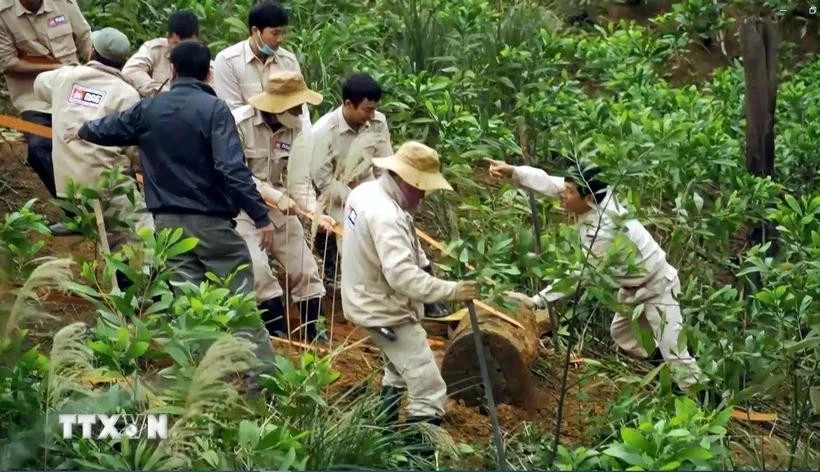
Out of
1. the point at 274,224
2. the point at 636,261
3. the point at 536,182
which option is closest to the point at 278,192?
the point at 274,224

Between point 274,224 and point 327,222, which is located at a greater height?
point 327,222

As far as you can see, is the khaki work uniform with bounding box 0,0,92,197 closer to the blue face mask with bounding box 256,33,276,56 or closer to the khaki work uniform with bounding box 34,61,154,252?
the khaki work uniform with bounding box 34,61,154,252

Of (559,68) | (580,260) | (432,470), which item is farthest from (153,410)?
(559,68)

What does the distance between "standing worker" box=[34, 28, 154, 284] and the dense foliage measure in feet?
1.24

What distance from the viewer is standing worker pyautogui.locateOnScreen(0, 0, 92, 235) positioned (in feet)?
30.7

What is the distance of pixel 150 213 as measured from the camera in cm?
822

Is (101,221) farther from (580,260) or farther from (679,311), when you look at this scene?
(679,311)

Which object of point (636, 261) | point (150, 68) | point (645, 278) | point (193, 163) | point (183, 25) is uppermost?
point (183, 25)

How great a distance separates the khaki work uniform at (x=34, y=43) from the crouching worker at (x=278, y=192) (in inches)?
53.4

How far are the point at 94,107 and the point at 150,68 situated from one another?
104 cm

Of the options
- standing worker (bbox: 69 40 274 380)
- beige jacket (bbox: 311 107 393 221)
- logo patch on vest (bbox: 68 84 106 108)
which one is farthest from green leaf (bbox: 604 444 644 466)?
logo patch on vest (bbox: 68 84 106 108)

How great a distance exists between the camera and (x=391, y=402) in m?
7.36

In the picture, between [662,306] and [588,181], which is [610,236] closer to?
[588,181]

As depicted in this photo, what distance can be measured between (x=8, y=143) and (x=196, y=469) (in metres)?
5.29
